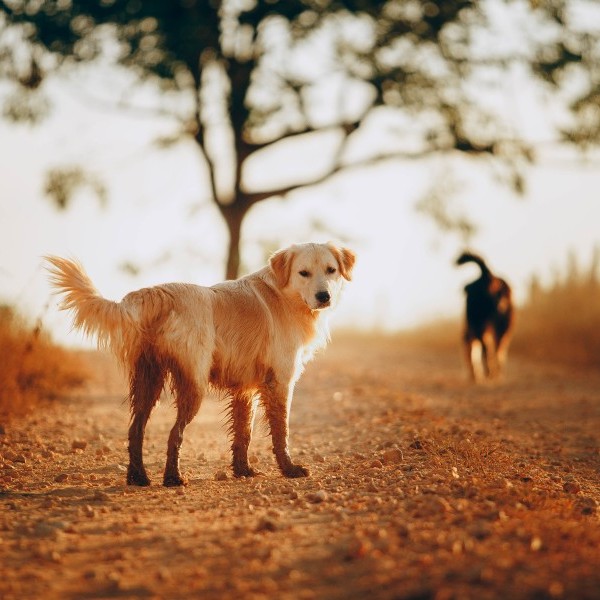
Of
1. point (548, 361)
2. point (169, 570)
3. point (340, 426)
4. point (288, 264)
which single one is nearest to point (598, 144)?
point (548, 361)

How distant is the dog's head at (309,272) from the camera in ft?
22.2

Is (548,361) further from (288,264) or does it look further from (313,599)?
(313,599)

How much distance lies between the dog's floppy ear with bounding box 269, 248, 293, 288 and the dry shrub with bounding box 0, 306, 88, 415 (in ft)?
11.7

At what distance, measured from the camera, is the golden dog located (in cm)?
592

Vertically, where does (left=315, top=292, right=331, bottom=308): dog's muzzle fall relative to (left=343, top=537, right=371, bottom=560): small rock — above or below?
above

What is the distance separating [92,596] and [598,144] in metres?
15.2

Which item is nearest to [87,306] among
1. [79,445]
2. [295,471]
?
[295,471]

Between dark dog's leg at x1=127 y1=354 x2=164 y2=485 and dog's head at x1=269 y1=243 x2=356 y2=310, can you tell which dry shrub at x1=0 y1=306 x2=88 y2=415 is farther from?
dog's head at x1=269 y1=243 x2=356 y2=310

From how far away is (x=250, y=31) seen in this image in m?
17.1

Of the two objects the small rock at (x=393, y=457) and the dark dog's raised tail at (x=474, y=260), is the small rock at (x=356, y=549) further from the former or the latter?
the dark dog's raised tail at (x=474, y=260)

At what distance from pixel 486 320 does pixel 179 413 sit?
889cm

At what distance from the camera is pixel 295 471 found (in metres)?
6.49

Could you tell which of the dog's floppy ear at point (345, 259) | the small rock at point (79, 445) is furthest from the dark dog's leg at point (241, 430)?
the small rock at point (79, 445)

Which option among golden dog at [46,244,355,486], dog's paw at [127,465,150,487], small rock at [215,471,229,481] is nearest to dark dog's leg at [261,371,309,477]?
golden dog at [46,244,355,486]
